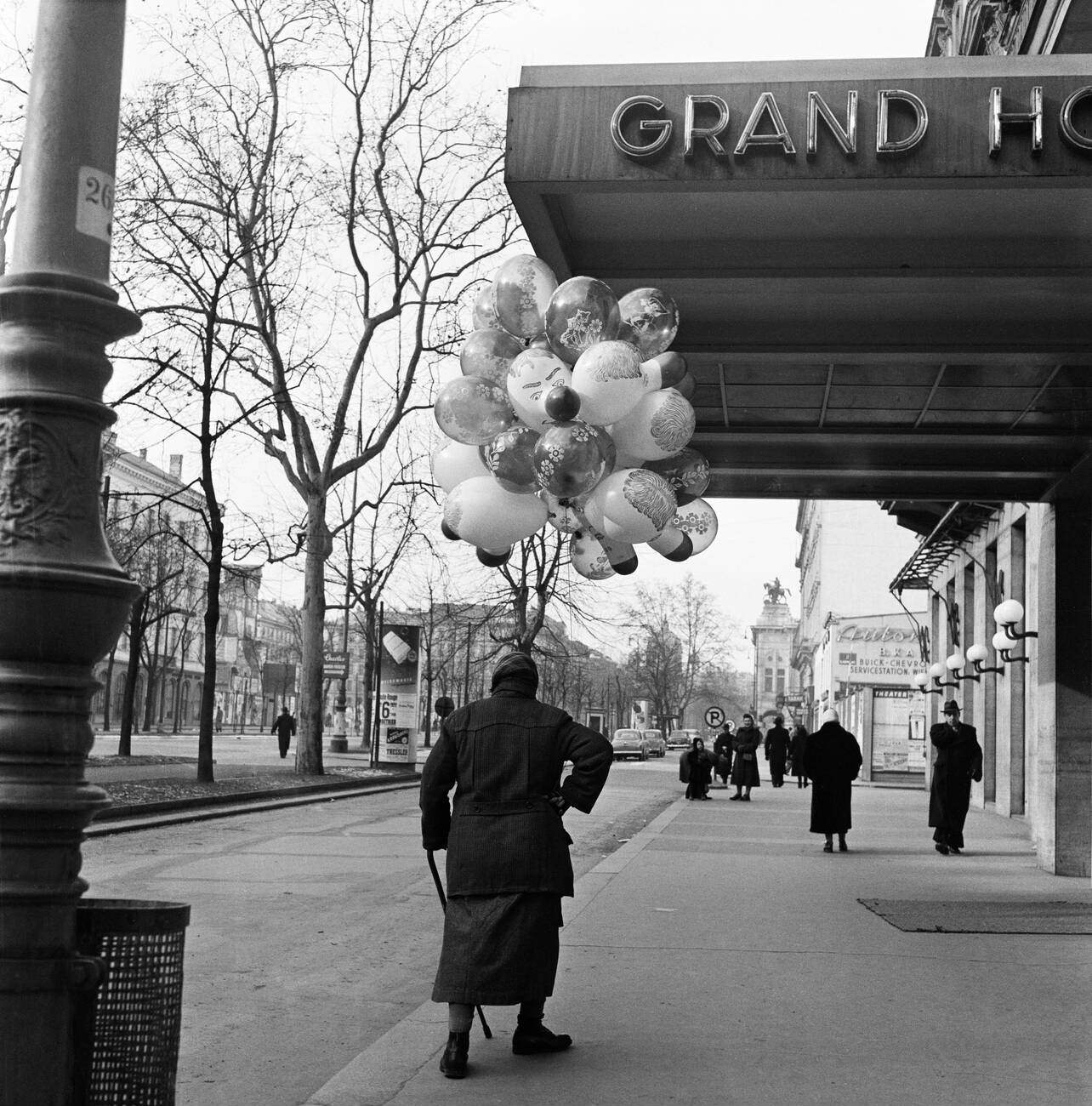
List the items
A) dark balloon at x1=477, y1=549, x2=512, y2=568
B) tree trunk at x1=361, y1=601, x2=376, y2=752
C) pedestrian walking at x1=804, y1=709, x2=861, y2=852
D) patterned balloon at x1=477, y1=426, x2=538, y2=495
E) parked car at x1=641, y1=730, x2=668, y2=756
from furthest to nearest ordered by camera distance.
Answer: parked car at x1=641, y1=730, x2=668, y2=756, tree trunk at x1=361, y1=601, x2=376, y2=752, pedestrian walking at x1=804, y1=709, x2=861, y2=852, dark balloon at x1=477, y1=549, x2=512, y2=568, patterned balloon at x1=477, y1=426, x2=538, y2=495

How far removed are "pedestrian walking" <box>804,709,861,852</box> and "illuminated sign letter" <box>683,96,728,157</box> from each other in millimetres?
10712

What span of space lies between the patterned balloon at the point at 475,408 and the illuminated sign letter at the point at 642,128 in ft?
4.86

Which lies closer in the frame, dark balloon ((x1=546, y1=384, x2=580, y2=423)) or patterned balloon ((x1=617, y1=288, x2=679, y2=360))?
dark balloon ((x1=546, y1=384, x2=580, y2=423))

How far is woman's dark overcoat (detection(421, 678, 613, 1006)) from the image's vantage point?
5805mm

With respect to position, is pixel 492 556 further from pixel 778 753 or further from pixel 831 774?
pixel 778 753

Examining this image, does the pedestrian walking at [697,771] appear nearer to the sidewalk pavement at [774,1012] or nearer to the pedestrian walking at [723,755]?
the pedestrian walking at [723,755]

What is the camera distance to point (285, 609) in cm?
9638

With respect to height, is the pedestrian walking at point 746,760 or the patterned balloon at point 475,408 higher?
the patterned balloon at point 475,408

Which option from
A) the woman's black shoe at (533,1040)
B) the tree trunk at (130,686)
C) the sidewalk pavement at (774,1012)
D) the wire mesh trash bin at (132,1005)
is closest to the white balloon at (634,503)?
the sidewalk pavement at (774,1012)

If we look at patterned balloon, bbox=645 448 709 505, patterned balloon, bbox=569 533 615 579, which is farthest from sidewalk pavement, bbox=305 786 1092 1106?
patterned balloon, bbox=645 448 709 505

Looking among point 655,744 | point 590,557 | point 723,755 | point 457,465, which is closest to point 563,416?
point 457,465

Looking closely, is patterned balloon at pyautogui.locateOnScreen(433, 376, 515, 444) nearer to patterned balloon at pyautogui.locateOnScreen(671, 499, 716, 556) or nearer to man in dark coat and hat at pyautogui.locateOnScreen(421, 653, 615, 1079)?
patterned balloon at pyautogui.locateOnScreen(671, 499, 716, 556)

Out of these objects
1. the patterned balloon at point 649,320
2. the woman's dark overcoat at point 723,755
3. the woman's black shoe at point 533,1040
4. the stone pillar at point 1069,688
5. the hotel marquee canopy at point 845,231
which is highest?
the hotel marquee canopy at point 845,231

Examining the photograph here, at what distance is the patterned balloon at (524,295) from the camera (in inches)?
302
